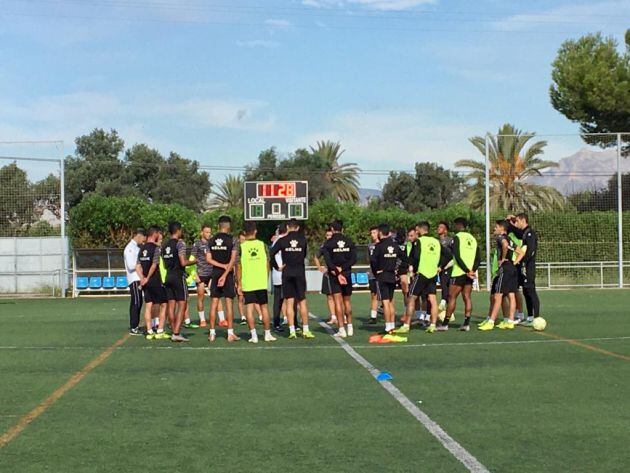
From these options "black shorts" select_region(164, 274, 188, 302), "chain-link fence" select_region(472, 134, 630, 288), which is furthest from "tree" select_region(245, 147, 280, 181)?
"black shorts" select_region(164, 274, 188, 302)

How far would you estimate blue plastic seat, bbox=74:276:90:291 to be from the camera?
2922 centimetres

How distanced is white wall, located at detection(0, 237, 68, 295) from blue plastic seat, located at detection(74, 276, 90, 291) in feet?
2.12

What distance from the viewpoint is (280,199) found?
106ft

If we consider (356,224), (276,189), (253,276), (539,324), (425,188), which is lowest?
(539,324)

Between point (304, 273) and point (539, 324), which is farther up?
point (304, 273)

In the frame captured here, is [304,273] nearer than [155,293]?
Yes

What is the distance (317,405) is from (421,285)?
21.5 ft

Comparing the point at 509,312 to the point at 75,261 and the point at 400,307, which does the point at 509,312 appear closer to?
the point at 400,307

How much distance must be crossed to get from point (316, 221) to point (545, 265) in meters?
9.74

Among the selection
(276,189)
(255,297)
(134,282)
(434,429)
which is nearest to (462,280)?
(255,297)

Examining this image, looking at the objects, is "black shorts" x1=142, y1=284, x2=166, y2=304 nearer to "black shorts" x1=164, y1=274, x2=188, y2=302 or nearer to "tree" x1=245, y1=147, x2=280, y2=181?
"black shorts" x1=164, y1=274, x2=188, y2=302

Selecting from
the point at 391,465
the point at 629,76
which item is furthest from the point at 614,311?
the point at 629,76

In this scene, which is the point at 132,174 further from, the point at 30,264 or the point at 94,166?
the point at 30,264

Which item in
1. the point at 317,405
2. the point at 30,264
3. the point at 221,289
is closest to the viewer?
the point at 317,405
